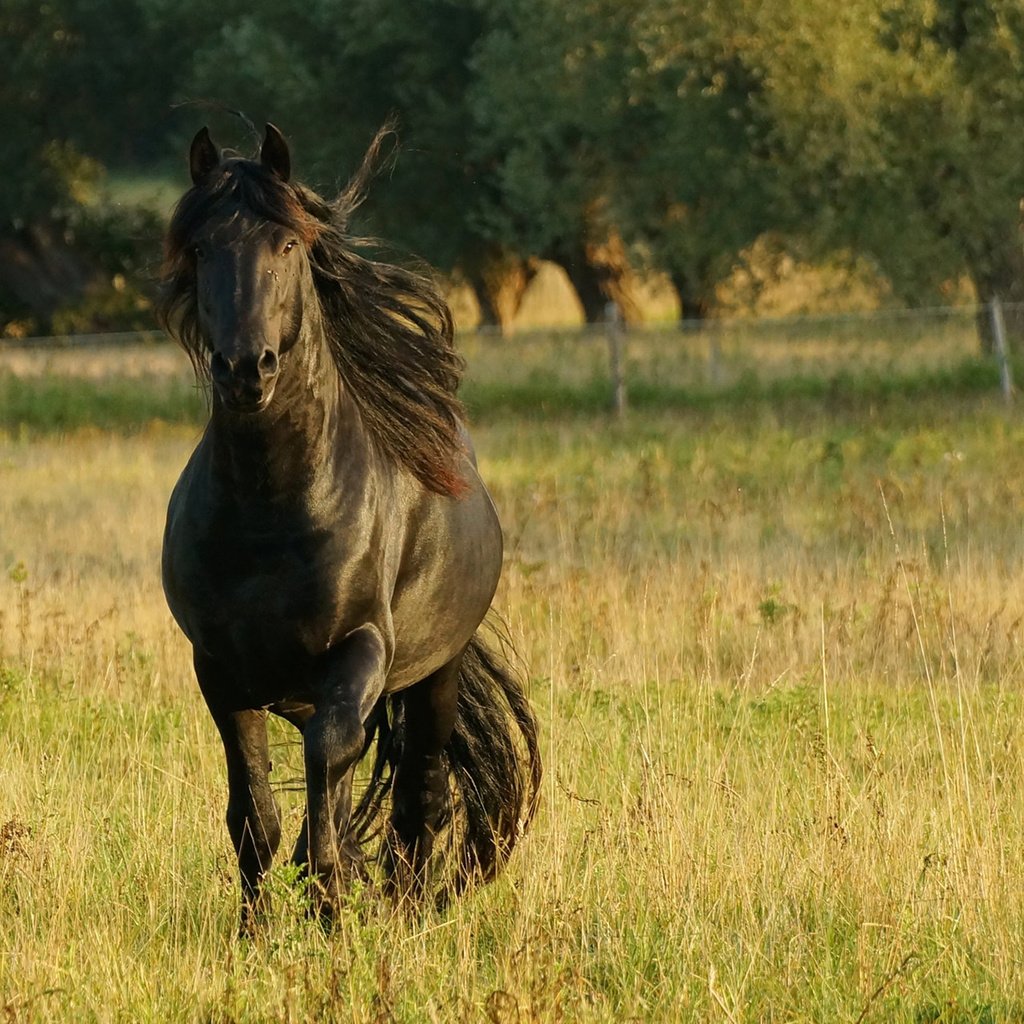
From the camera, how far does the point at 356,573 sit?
489 centimetres

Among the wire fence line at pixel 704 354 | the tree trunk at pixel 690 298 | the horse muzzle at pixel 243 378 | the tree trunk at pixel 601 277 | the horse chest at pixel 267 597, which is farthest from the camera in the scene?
the tree trunk at pixel 601 277

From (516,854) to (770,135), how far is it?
19063 mm

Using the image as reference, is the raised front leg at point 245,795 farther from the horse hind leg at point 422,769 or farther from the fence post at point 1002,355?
the fence post at point 1002,355

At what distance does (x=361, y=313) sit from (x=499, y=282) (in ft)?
119

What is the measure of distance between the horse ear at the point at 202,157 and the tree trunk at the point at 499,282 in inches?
1324

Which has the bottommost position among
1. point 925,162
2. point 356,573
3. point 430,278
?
point 356,573

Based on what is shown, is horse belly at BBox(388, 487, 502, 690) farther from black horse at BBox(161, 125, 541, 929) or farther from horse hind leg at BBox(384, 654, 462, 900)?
horse hind leg at BBox(384, 654, 462, 900)

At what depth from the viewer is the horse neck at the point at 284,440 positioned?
15.6ft

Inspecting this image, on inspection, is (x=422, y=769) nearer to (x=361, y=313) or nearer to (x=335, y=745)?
(x=335, y=745)

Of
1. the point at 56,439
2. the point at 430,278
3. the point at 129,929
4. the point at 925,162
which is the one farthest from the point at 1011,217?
the point at 129,929

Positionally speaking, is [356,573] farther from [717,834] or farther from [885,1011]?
[885,1011]

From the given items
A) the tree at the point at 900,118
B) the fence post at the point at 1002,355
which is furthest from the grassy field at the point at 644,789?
the tree at the point at 900,118

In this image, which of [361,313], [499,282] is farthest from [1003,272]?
[361,313]

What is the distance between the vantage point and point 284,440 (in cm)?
480
